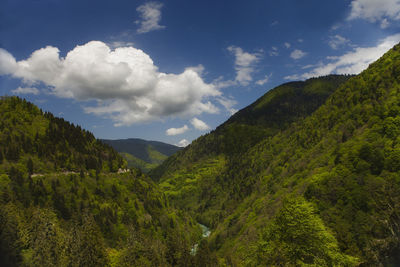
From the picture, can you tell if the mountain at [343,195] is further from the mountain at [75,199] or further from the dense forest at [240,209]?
the mountain at [75,199]

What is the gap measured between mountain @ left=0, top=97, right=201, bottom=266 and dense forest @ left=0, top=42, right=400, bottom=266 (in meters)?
0.45

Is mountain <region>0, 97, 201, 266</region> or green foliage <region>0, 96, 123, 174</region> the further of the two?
green foliage <region>0, 96, 123, 174</region>

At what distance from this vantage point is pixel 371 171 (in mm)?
84375

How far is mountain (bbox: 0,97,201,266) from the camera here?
168 feet

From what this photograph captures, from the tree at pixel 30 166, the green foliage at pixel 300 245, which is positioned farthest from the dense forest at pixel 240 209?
the tree at pixel 30 166

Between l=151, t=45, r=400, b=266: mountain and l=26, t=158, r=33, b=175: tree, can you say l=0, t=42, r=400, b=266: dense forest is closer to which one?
l=151, t=45, r=400, b=266: mountain

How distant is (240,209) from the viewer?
18312cm

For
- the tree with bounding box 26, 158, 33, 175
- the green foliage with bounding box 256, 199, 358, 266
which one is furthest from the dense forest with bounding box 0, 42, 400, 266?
the tree with bounding box 26, 158, 33, 175

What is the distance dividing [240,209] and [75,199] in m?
117

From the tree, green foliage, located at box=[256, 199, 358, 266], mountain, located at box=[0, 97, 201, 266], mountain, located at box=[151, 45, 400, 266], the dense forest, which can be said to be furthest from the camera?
the tree

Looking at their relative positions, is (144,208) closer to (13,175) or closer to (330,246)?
(13,175)

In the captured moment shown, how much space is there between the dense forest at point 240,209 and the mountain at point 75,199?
1.48 ft

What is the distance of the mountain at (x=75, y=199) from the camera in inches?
2018

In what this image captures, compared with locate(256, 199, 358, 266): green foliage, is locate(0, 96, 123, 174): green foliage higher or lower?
higher
